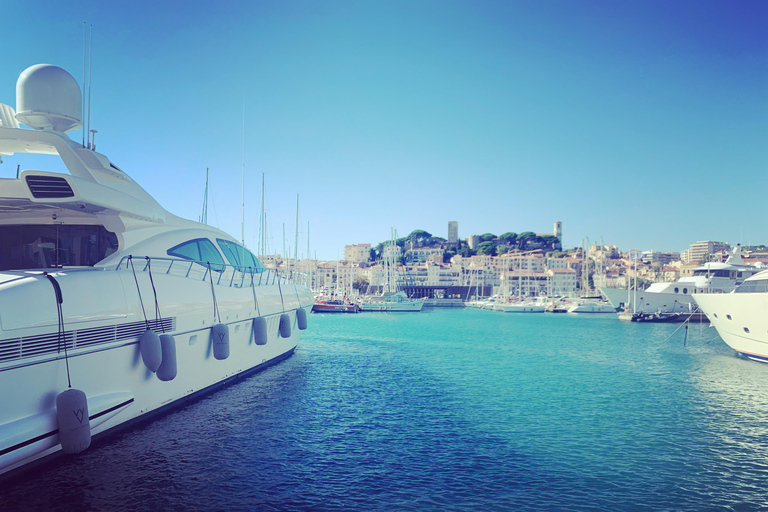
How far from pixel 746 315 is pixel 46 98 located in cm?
2940

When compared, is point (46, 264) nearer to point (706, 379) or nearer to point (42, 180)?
point (42, 180)

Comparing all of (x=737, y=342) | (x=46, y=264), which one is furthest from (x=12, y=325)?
(x=737, y=342)

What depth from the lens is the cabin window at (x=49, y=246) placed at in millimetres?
11312

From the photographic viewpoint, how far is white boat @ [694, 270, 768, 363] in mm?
22297

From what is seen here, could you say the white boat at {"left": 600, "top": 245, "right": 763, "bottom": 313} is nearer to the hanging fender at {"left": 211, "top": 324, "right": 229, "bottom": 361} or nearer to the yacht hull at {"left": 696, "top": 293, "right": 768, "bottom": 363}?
the yacht hull at {"left": 696, "top": 293, "right": 768, "bottom": 363}

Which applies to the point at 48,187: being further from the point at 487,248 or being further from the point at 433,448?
the point at 487,248

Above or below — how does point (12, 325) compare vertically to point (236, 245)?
below

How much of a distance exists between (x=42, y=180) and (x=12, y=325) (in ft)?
8.92

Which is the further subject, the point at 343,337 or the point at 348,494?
the point at 343,337

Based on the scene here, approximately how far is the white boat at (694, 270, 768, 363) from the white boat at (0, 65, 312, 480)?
22.3m

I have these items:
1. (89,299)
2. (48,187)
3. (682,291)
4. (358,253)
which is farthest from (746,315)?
(358,253)

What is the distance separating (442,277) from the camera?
5103 inches

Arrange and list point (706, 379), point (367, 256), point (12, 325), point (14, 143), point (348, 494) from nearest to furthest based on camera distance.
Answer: point (12, 325) < point (348, 494) < point (14, 143) < point (706, 379) < point (367, 256)

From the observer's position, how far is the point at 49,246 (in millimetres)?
11547
